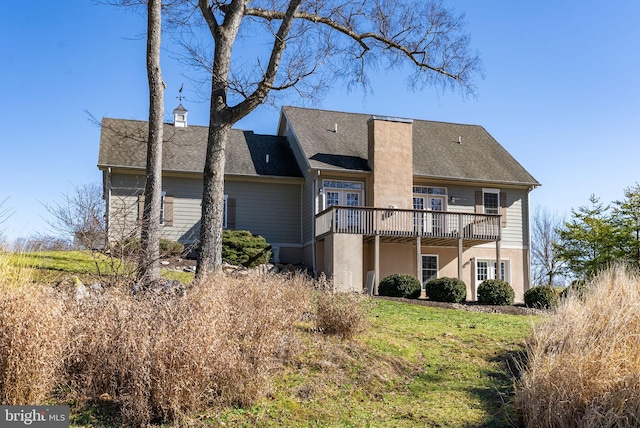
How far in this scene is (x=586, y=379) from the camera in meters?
7.22

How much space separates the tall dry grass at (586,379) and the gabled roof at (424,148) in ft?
49.2

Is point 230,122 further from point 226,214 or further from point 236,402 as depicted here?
point 226,214

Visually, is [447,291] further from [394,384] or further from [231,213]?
[394,384]

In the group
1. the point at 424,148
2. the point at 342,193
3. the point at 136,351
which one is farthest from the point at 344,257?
the point at 136,351

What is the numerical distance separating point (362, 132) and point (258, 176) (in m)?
4.88

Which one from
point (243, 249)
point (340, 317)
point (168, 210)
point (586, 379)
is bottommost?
point (586, 379)

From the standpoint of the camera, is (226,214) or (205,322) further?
(226,214)

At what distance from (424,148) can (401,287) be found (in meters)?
9.62

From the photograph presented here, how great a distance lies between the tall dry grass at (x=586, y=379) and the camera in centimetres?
697

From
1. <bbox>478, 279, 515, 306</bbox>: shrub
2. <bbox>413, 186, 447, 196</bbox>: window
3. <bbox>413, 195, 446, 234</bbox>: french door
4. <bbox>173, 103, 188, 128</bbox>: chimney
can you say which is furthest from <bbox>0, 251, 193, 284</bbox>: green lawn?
<bbox>413, 186, 447, 196</bbox>: window

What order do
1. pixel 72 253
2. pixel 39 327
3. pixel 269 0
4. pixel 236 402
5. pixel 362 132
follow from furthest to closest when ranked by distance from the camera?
pixel 362 132
pixel 72 253
pixel 269 0
pixel 236 402
pixel 39 327

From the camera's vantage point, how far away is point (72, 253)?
17.0 meters

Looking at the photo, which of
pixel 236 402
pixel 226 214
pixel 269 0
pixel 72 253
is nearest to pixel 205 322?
pixel 236 402
